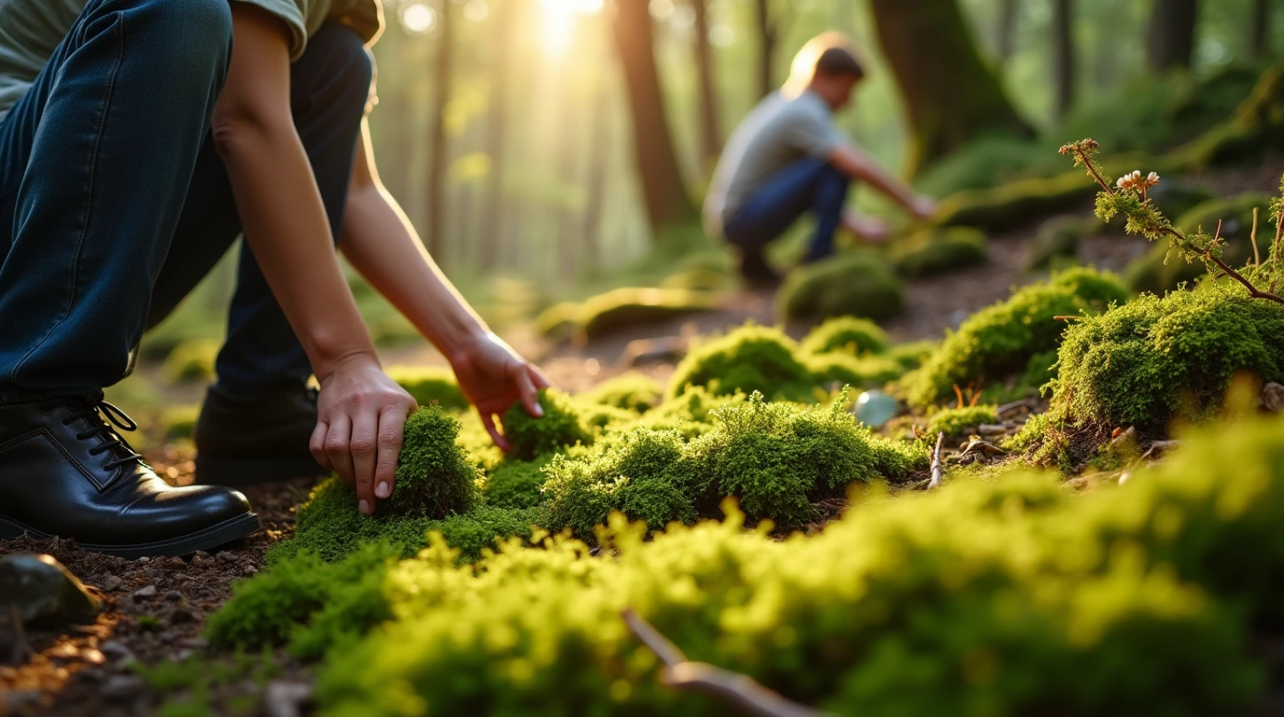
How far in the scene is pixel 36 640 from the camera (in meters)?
1.62

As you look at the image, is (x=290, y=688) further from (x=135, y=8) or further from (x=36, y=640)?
(x=135, y=8)

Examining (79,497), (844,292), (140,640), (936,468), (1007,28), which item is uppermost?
(1007,28)

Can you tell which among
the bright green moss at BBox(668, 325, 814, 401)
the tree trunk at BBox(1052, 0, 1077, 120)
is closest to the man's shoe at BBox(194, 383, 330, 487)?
the bright green moss at BBox(668, 325, 814, 401)

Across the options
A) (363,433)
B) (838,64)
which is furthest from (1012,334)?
(838,64)

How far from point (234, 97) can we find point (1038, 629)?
237cm

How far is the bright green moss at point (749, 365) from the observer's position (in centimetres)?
362

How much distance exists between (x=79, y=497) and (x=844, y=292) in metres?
5.13

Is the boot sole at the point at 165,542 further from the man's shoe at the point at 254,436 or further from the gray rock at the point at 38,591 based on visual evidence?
the man's shoe at the point at 254,436

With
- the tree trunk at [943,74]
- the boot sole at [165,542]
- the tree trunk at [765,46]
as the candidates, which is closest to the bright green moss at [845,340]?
the boot sole at [165,542]

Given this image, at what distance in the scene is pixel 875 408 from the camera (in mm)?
3230

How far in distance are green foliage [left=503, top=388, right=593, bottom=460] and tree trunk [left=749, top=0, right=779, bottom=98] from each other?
55.8 feet

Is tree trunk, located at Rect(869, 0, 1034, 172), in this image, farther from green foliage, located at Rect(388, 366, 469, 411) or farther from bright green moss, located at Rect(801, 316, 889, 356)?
green foliage, located at Rect(388, 366, 469, 411)

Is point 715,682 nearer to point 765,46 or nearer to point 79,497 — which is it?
point 79,497

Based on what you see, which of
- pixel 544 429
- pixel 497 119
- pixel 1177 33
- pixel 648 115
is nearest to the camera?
pixel 544 429
